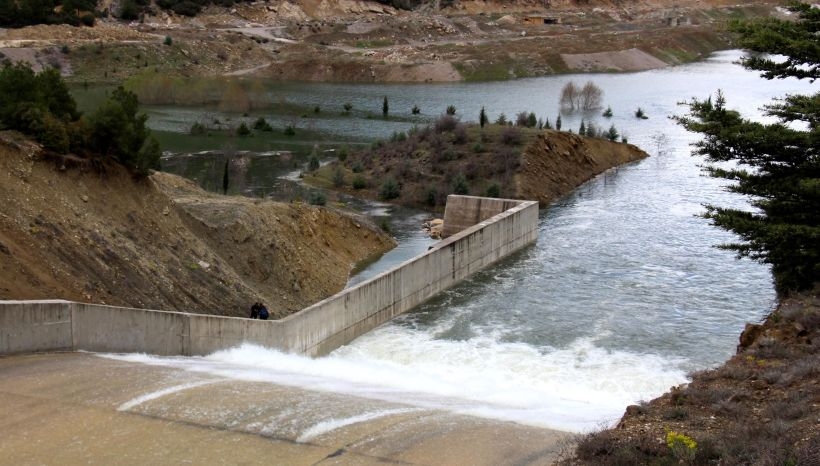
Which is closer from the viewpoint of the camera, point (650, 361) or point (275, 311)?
point (650, 361)

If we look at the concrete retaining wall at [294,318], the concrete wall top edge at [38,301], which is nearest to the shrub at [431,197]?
the concrete retaining wall at [294,318]

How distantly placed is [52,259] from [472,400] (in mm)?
11442

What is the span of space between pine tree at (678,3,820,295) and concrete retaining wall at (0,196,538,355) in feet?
36.7

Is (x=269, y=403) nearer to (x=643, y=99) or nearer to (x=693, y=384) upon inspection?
(x=693, y=384)

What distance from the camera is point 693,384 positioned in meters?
19.8

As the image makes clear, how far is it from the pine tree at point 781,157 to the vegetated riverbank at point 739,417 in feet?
15.9

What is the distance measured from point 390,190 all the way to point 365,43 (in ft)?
260

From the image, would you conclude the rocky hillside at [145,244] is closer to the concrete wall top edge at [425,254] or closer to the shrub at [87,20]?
the concrete wall top edge at [425,254]

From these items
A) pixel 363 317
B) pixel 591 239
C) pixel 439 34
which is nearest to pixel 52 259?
pixel 363 317

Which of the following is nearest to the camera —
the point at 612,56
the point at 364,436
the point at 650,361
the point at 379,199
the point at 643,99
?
the point at 364,436

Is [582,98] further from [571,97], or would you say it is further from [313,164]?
[313,164]

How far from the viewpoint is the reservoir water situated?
81.2 feet

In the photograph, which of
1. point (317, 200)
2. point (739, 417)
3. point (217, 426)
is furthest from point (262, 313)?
point (317, 200)

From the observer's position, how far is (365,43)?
132875mm
